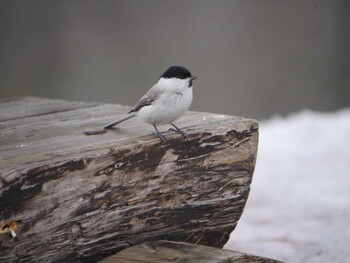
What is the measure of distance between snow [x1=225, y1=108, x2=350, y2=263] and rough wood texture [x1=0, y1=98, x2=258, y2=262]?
0.69 m

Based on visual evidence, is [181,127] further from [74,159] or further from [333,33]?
[333,33]

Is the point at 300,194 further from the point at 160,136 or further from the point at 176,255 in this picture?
the point at 176,255

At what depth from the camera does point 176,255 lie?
2799 mm

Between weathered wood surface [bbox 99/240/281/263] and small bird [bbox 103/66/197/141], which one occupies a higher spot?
small bird [bbox 103/66/197/141]

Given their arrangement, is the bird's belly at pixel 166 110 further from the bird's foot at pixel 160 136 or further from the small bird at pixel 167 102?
the bird's foot at pixel 160 136

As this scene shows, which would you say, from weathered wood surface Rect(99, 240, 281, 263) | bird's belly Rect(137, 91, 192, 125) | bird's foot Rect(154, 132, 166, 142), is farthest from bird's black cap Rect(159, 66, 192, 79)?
weathered wood surface Rect(99, 240, 281, 263)

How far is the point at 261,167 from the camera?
538 centimetres

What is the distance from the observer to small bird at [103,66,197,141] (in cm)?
335

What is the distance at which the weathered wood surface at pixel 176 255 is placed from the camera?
108 inches

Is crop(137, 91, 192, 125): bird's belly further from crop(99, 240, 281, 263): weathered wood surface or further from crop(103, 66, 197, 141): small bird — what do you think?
crop(99, 240, 281, 263): weathered wood surface

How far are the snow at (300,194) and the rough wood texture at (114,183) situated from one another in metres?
0.69

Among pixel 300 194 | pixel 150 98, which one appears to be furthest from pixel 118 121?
pixel 300 194

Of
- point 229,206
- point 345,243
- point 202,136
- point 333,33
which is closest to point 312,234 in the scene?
point 345,243

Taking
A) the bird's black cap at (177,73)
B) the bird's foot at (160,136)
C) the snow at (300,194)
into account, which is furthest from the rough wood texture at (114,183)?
the snow at (300,194)
